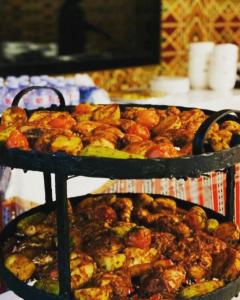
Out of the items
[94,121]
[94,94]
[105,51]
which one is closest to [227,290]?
[94,121]

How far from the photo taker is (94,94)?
2848 millimetres

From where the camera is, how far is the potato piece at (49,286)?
3.61 ft

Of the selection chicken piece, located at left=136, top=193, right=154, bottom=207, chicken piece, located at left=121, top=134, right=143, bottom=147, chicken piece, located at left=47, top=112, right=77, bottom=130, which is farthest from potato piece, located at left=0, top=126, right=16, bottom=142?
chicken piece, located at left=136, top=193, right=154, bottom=207

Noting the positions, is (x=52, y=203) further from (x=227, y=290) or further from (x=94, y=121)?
(x=227, y=290)

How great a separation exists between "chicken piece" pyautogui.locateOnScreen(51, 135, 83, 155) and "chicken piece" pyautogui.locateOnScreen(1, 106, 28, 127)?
208 millimetres

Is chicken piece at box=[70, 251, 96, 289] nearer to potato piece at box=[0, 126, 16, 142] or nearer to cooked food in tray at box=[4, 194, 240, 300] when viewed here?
cooked food in tray at box=[4, 194, 240, 300]

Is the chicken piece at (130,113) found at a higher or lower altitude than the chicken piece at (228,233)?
higher

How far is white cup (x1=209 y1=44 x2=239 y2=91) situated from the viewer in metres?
3.85

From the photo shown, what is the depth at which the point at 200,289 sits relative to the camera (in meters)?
1.09

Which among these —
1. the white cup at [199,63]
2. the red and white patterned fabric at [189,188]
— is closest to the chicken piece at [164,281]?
the red and white patterned fabric at [189,188]

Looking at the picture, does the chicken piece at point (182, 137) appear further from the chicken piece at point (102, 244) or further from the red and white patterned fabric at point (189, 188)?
the red and white patterned fabric at point (189, 188)

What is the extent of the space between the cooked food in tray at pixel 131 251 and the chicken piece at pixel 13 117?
0.26m

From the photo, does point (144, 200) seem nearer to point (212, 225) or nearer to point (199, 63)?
point (212, 225)

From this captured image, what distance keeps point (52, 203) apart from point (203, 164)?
60 centimetres
